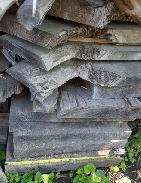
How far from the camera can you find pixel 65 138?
270 cm

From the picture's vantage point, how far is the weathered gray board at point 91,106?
2436 millimetres

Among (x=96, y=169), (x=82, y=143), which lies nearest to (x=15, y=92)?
(x=82, y=143)

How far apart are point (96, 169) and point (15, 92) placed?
1085mm

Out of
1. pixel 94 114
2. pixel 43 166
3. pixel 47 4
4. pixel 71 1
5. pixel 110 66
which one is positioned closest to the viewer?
pixel 47 4

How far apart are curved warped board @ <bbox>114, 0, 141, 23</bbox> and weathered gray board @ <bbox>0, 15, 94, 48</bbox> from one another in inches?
11.6

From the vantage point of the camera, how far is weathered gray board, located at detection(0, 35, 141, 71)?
82.3 inches

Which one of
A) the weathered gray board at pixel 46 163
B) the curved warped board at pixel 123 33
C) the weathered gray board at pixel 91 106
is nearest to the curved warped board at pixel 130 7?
the curved warped board at pixel 123 33

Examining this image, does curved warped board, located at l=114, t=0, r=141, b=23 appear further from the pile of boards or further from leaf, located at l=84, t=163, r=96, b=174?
leaf, located at l=84, t=163, r=96, b=174

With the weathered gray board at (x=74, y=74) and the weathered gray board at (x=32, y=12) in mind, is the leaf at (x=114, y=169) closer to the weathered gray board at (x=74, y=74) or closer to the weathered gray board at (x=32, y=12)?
the weathered gray board at (x=74, y=74)

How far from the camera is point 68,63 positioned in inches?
92.4

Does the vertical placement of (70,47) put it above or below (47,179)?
above

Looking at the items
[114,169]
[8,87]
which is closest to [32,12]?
[8,87]

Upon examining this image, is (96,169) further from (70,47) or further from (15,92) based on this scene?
(70,47)

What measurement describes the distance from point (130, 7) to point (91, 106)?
2.79ft
